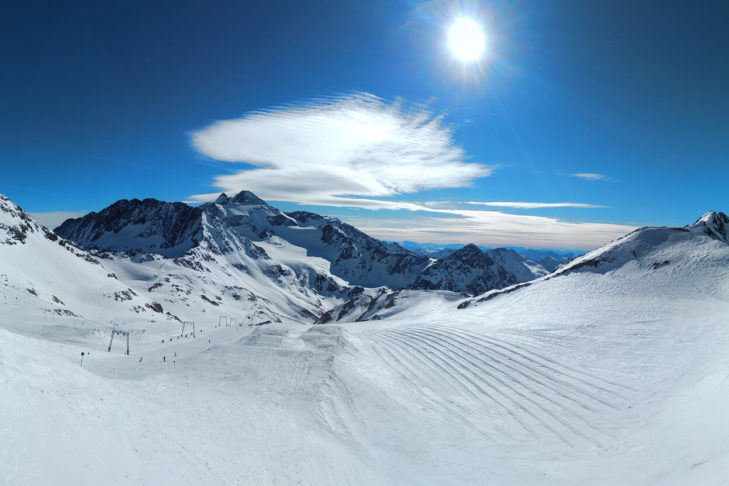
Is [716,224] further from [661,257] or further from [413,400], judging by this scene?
Result: [413,400]

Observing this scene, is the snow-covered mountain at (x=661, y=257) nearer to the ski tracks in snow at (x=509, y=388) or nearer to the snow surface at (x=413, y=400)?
the snow surface at (x=413, y=400)

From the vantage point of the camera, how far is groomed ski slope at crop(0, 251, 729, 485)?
1082 centimetres

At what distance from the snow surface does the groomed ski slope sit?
3.7 inches

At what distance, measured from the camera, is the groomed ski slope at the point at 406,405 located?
10820mm

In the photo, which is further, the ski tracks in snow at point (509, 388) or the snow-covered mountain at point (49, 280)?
the snow-covered mountain at point (49, 280)

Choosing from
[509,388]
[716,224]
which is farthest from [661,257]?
[509,388]

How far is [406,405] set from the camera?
811 inches

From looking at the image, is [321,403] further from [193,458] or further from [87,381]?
[87,381]

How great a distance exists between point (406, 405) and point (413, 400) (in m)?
0.98

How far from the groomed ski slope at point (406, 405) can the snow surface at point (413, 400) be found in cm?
9

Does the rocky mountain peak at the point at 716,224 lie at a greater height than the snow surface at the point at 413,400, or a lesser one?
greater

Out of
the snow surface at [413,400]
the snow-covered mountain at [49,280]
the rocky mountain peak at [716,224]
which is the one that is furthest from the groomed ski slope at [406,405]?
the snow-covered mountain at [49,280]

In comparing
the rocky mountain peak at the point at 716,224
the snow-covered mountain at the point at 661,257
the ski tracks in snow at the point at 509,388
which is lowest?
the ski tracks in snow at the point at 509,388

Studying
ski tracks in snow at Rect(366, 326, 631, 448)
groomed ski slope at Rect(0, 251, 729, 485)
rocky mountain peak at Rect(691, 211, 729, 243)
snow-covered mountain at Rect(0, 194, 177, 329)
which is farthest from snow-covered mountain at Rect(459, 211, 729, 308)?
snow-covered mountain at Rect(0, 194, 177, 329)
